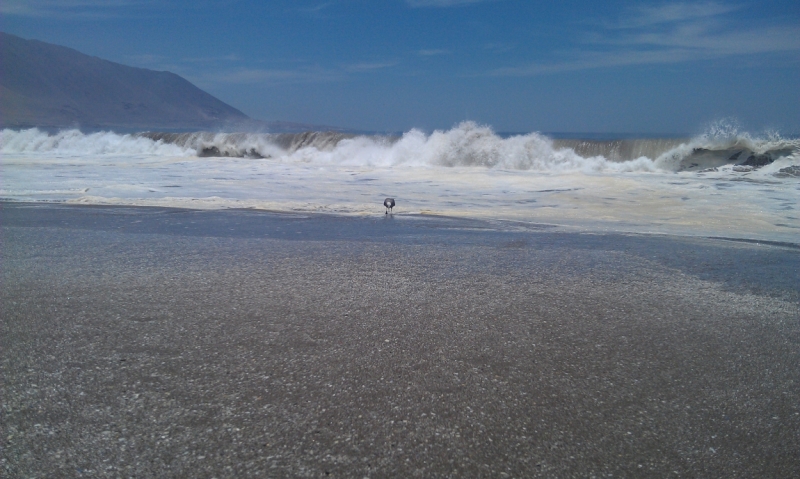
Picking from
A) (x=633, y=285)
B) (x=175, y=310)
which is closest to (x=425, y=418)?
(x=175, y=310)

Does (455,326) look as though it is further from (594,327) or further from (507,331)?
(594,327)

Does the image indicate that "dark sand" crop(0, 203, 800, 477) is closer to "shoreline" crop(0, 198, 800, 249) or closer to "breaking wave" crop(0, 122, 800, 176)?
"shoreline" crop(0, 198, 800, 249)

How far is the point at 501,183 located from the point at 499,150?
7.30 meters

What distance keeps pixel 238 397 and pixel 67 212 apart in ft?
23.1

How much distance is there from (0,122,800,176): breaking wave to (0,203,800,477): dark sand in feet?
48.2

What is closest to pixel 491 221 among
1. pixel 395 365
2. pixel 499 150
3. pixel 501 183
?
pixel 395 365

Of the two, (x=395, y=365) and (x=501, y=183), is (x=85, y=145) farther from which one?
(x=395, y=365)

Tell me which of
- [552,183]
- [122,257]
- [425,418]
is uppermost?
[552,183]

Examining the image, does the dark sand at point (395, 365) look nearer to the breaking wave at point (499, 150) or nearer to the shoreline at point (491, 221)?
the shoreline at point (491, 221)

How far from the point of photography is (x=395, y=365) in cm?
301

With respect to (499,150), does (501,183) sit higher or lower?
lower

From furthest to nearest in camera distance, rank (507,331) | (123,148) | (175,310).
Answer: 1. (123,148)
2. (175,310)
3. (507,331)

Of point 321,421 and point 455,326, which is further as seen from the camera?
point 455,326

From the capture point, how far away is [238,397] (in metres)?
2.61
